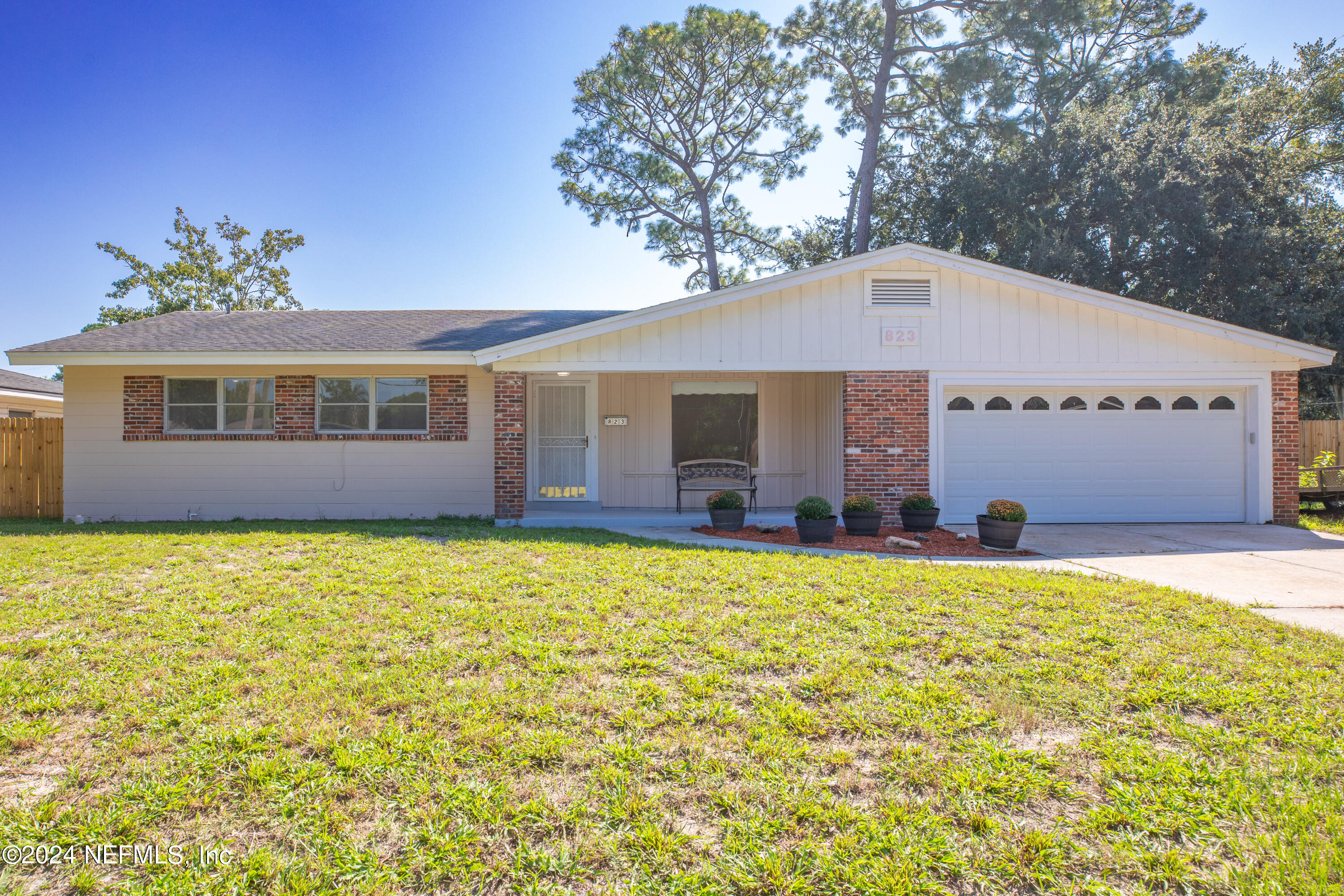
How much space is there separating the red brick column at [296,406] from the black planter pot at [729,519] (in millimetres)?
6710

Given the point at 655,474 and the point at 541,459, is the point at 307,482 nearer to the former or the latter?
the point at 541,459

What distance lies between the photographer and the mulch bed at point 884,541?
763 centimetres

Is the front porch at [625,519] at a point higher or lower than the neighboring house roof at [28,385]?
lower

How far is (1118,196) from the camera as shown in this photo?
1698 centimetres

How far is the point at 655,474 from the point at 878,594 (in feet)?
22.6

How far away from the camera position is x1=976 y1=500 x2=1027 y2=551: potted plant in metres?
7.72

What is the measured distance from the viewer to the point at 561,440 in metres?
11.7

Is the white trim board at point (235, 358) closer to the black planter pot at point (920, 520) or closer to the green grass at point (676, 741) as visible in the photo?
the green grass at point (676, 741)

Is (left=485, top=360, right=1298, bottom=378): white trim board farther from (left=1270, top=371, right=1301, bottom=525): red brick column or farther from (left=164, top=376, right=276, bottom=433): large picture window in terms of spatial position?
(left=164, top=376, right=276, bottom=433): large picture window

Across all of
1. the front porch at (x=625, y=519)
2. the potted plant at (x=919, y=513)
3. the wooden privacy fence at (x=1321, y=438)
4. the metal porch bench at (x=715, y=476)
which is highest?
the wooden privacy fence at (x=1321, y=438)

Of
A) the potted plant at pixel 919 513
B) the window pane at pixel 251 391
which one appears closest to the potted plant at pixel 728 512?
the potted plant at pixel 919 513

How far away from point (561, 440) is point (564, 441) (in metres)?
0.05

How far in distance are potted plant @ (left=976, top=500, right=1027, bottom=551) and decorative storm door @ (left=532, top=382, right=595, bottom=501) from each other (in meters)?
6.42

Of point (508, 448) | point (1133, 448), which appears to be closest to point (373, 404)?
point (508, 448)
